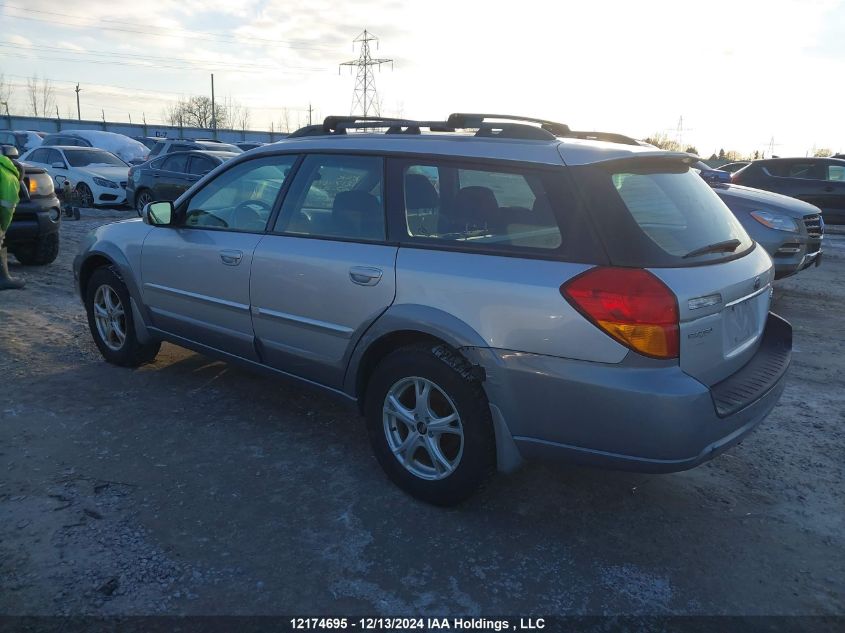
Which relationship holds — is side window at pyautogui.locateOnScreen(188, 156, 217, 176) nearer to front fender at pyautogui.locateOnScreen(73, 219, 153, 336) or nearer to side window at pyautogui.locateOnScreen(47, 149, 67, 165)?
side window at pyautogui.locateOnScreen(47, 149, 67, 165)

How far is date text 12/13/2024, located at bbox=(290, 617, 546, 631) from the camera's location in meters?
2.43

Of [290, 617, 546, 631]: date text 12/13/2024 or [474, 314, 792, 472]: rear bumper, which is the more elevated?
[474, 314, 792, 472]: rear bumper

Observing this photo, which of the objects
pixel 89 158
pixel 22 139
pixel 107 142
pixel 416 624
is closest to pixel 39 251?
pixel 416 624

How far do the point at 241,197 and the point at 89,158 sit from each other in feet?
48.6

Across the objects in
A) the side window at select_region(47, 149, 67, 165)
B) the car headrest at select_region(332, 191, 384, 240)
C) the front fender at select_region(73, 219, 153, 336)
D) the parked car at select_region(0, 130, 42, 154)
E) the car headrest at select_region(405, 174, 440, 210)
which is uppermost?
the parked car at select_region(0, 130, 42, 154)

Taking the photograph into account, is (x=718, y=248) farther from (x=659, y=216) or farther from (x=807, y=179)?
(x=807, y=179)

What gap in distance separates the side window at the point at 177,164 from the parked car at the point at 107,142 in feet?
30.9

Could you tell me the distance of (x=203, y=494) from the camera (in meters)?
3.27

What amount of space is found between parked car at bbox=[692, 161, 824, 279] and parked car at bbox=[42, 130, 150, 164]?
813 inches

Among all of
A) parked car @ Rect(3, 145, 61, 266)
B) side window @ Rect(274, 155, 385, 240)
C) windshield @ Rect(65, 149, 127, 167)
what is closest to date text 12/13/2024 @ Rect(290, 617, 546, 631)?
side window @ Rect(274, 155, 385, 240)

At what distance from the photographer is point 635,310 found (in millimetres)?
2578

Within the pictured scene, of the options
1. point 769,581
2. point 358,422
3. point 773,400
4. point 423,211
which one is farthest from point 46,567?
point 773,400

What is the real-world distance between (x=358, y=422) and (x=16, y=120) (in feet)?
182

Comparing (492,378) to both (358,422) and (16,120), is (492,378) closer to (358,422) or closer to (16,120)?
(358,422)
